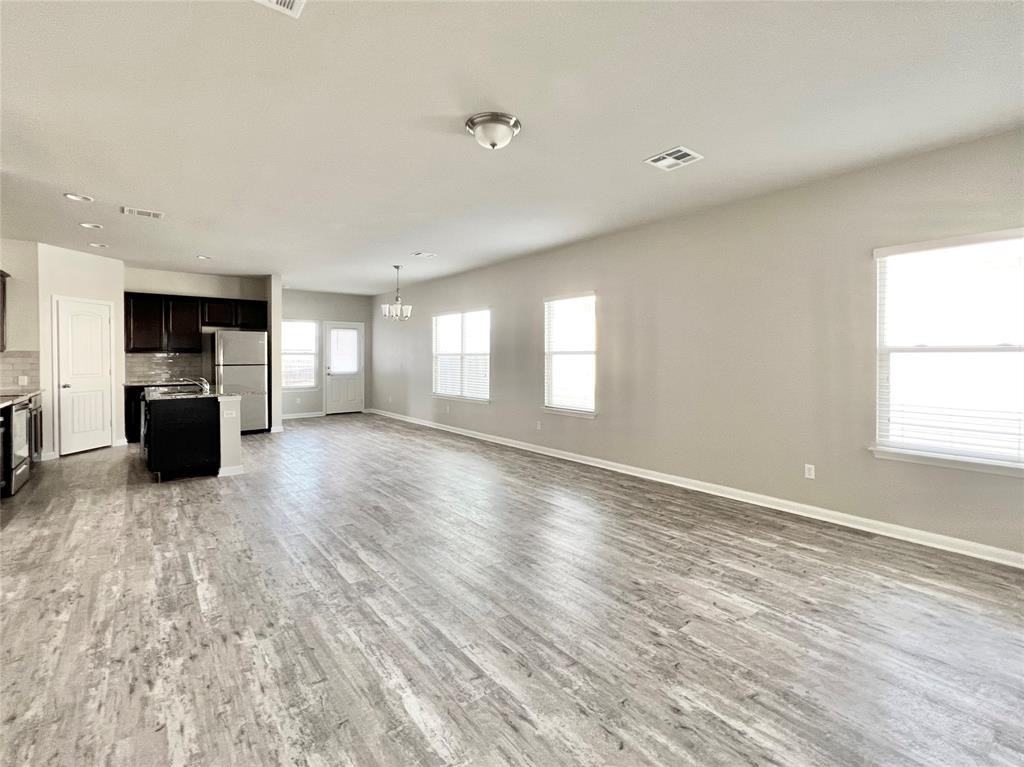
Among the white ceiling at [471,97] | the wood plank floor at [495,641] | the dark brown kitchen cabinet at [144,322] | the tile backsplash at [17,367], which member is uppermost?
the white ceiling at [471,97]

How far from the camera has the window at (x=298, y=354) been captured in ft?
33.0

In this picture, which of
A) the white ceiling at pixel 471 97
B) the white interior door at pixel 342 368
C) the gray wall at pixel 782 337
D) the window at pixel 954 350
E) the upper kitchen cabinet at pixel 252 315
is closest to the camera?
the white ceiling at pixel 471 97

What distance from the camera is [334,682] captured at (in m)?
1.97

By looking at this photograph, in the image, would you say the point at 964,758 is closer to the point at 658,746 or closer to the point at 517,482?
the point at 658,746

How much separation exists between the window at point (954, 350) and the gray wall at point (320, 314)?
9737 mm

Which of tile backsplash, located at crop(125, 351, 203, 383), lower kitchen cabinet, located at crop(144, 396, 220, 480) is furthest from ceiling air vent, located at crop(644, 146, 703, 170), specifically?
tile backsplash, located at crop(125, 351, 203, 383)

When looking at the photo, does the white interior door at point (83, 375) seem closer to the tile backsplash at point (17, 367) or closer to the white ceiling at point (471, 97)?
the tile backsplash at point (17, 367)

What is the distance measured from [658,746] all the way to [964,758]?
1.01m

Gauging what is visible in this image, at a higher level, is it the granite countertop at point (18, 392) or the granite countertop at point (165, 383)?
the granite countertop at point (165, 383)

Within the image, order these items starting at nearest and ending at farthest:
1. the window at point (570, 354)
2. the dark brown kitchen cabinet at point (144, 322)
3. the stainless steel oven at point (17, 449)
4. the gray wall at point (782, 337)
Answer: the gray wall at point (782, 337), the stainless steel oven at point (17, 449), the window at point (570, 354), the dark brown kitchen cabinet at point (144, 322)

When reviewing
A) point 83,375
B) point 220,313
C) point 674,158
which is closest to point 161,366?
point 220,313

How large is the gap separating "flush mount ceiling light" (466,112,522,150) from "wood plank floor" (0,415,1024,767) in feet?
8.75

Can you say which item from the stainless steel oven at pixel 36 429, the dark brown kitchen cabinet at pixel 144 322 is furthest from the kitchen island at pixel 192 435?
the dark brown kitchen cabinet at pixel 144 322

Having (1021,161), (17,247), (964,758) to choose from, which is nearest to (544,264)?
(1021,161)
